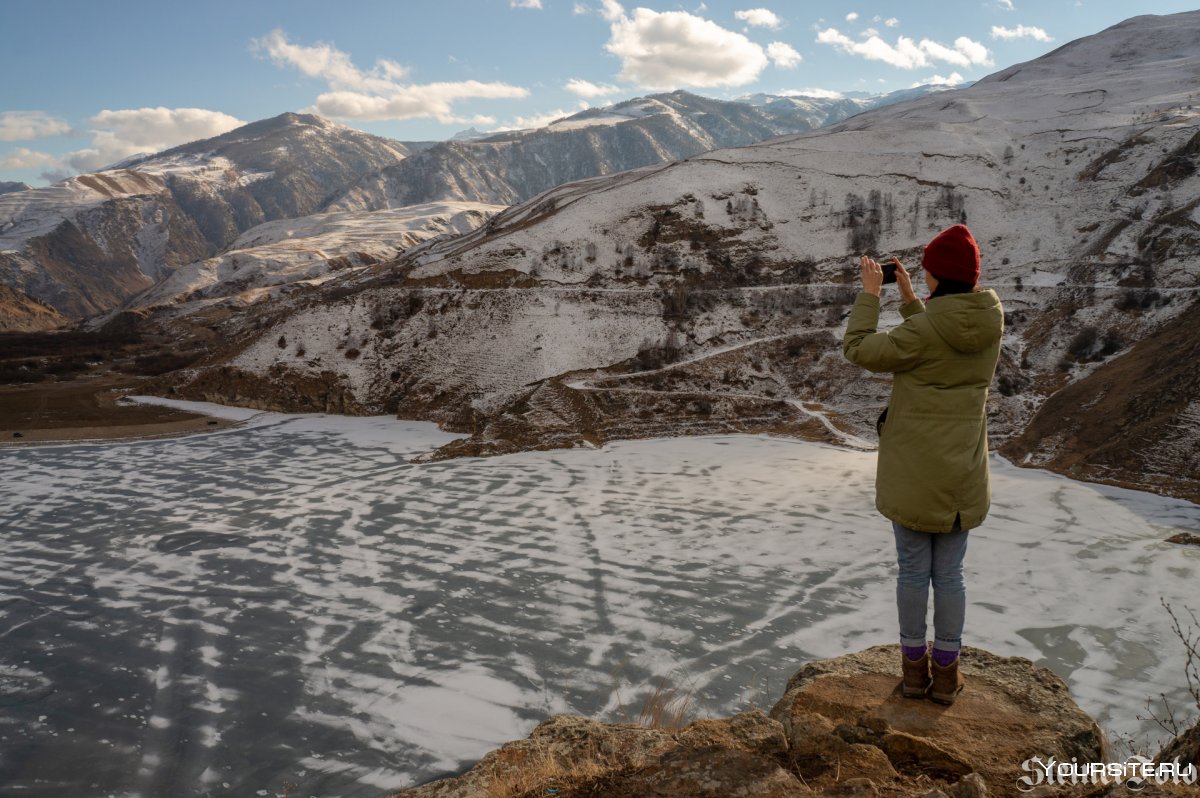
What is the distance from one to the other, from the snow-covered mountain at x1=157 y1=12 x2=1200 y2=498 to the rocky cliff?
16522 millimetres

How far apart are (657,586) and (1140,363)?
20.5 m

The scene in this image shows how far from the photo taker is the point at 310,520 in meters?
16.4

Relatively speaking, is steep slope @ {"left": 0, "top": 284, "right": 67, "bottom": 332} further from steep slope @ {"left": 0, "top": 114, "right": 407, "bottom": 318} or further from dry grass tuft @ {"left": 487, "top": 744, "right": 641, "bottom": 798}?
dry grass tuft @ {"left": 487, "top": 744, "right": 641, "bottom": 798}

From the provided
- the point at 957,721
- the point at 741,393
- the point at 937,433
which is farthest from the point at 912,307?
the point at 741,393

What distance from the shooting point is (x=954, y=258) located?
4848 mm

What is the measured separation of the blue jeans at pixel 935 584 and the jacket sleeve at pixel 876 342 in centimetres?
114

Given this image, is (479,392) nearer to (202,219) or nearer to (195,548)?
(195,548)

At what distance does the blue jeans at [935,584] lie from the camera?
16.1 ft

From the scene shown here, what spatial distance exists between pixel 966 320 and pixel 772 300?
3083 cm

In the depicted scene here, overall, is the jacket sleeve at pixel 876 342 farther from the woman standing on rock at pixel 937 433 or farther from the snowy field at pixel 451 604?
the snowy field at pixel 451 604

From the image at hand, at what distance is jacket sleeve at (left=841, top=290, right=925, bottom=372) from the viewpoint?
479 centimetres

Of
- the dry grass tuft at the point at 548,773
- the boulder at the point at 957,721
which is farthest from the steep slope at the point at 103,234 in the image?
the boulder at the point at 957,721

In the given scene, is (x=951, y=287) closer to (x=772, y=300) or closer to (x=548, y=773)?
(x=548, y=773)

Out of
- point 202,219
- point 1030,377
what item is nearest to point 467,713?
point 1030,377
